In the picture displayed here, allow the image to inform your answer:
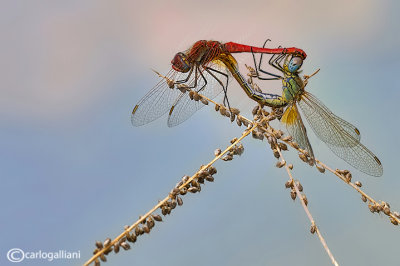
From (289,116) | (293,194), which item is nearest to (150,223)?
(293,194)

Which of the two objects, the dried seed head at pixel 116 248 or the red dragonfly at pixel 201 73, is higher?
the red dragonfly at pixel 201 73

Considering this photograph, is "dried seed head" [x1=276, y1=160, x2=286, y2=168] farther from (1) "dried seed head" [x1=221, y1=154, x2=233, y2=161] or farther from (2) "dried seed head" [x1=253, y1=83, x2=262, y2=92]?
(2) "dried seed head" [x1=253, y1=83, x2=262, y2=92]

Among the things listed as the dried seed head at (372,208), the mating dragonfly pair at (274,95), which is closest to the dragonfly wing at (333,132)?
the mating dragonfly pair at (274,95)

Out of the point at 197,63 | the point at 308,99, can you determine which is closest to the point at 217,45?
the point at 197,63

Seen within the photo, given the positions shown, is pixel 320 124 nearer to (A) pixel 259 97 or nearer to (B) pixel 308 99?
(B) pixel 308 99

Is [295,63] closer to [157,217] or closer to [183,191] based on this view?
[183,191]

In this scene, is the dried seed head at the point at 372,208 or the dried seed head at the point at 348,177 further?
the dried seed head at the point at 348,177

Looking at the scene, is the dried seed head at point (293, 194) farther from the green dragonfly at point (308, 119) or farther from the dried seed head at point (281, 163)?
the green dragonfly at point (308, 119)

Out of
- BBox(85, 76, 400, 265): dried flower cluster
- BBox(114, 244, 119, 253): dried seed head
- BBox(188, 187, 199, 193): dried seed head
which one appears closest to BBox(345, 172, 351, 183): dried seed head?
BBox(85, 76, 400, 265): dried flower cluster
